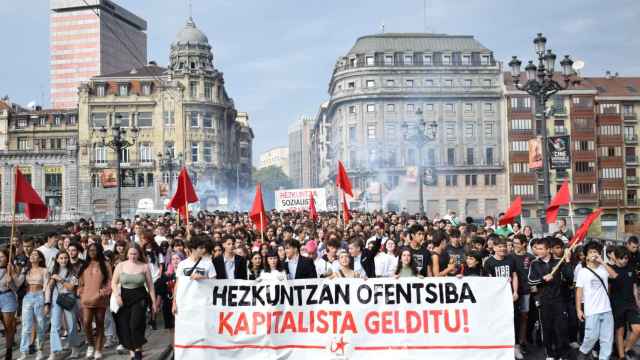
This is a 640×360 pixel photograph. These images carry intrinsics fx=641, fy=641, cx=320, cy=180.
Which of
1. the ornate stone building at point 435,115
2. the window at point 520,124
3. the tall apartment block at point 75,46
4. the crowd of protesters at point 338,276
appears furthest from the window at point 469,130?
the tall apartment block at point 75,46

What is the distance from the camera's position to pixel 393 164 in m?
74.3

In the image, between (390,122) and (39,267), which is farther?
(390,122)

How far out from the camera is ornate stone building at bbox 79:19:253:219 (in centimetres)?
7081

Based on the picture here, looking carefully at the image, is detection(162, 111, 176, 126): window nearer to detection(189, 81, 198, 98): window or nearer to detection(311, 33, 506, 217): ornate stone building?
detection(189, 81, 198, 98): window

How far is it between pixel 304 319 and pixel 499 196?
69.3 meters

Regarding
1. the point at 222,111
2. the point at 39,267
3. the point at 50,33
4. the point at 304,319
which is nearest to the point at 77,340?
the point at 39,267

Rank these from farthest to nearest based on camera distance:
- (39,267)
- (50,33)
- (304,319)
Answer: (50,33)
(39,267)
(304,319)

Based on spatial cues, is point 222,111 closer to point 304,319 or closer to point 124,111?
point 124,111

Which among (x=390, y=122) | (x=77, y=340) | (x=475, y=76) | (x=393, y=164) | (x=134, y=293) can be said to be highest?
(x=475, y=76)

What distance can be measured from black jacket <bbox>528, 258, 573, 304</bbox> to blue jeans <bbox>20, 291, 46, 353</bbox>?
7.18 m

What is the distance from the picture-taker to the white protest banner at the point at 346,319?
8.24 metres

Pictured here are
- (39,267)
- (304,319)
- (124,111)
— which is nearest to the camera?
(304,319)

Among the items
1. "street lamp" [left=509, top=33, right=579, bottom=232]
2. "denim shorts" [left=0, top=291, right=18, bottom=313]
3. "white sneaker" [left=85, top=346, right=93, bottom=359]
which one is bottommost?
"white sneaker" [left=85, top=346, right=93, bottom=359]

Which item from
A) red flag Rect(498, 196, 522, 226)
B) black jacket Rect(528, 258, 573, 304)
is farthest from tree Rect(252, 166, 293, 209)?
black jacket Rect(528, 258, 573, 304)
